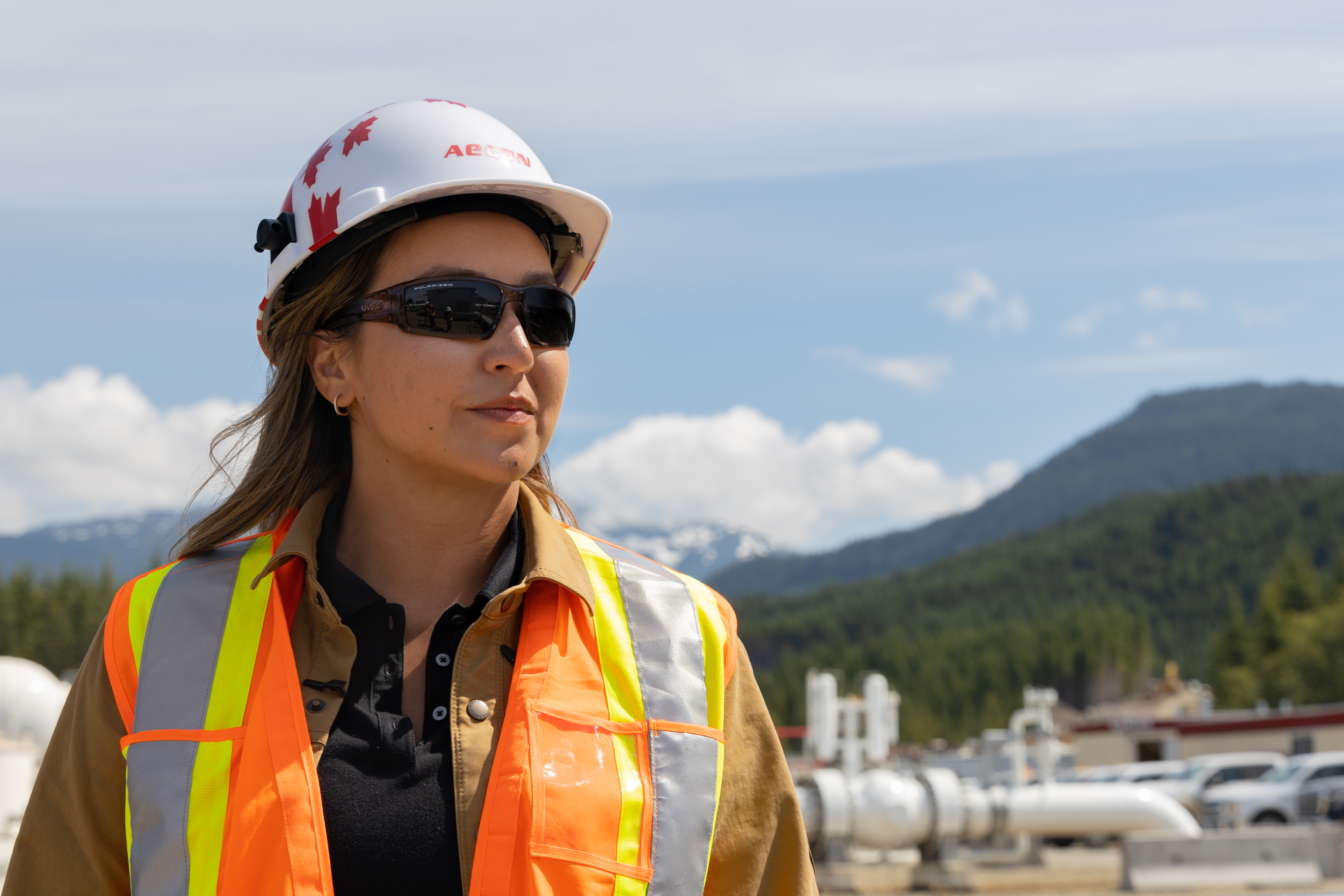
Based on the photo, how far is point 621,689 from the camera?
2254 millimetres

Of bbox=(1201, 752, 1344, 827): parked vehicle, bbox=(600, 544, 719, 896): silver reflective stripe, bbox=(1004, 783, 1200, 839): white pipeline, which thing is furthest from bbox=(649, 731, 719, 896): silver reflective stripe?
bbox=(1201, 752, 1344, 827): parked vehicle

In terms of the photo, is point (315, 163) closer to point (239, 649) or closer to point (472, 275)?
point (472, 275)

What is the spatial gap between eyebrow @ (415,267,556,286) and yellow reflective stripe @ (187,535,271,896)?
58 centimetres

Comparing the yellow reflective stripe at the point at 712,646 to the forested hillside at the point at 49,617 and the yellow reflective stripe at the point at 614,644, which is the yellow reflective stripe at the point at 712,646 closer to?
the yellow reflective stripe at the point at 614,644

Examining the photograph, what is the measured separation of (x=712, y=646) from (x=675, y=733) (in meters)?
0.19

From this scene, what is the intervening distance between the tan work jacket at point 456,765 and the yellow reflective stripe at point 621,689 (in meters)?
0.05

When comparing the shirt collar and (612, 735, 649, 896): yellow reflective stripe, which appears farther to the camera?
the shirt collar

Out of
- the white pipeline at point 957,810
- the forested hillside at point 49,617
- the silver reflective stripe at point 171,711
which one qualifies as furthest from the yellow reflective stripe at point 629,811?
the forested hillside at point 49,617

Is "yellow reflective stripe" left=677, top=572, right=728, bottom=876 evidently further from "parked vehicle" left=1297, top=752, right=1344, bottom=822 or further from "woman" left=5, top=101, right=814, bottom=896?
"parked vehicle" left=1297, top=752, right=1344, bottom=822

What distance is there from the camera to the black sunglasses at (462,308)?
226 cm

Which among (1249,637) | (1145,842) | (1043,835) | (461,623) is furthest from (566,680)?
(1249,637)

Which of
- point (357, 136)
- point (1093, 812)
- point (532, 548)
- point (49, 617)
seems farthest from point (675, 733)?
point (49, 617)

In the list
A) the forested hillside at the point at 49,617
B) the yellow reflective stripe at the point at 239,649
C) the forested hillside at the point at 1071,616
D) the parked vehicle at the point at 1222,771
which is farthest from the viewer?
the forested hillside at the point at 1071,616

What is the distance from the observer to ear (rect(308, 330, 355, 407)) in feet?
7.94
